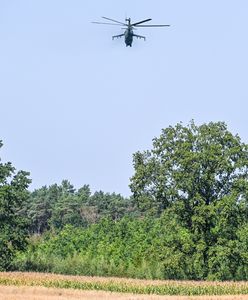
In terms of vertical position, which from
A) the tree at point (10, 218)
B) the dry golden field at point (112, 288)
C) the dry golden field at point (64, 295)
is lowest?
the dry golden field at point (64, 295)

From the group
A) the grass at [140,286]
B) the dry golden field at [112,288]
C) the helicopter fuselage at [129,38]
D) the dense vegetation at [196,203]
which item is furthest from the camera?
the dense vegetation at [196,203]

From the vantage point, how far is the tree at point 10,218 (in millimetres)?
67119

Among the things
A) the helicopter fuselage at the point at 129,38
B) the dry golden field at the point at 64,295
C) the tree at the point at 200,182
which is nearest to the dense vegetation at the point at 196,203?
the tree at the point at 200,182

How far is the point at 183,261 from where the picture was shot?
60469 mm

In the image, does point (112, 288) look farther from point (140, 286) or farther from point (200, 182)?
point (200, 182)

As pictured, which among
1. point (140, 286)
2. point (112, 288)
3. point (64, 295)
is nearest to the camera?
point (64, 295)

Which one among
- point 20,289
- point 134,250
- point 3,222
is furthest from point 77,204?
point 20,289

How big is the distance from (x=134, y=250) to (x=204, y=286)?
30.0 meters

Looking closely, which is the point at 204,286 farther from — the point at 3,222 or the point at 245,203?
the point at 3,222

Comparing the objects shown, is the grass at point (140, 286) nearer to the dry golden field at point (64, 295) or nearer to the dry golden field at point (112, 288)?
the dry golden field at point (112, 288)

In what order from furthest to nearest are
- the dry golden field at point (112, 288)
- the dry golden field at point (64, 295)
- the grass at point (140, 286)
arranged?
the grass at point (140, 286)
the dry golden field at point (112, 288)
the dry golden field at point (64, 295)

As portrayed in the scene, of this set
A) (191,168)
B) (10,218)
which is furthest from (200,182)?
(10,218)

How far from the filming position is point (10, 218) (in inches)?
2689

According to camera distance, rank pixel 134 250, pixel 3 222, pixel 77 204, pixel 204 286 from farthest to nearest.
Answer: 1. pixel 77 204
2. pixel 134 250
3. pixel 3 222
4. pixel 204 286
